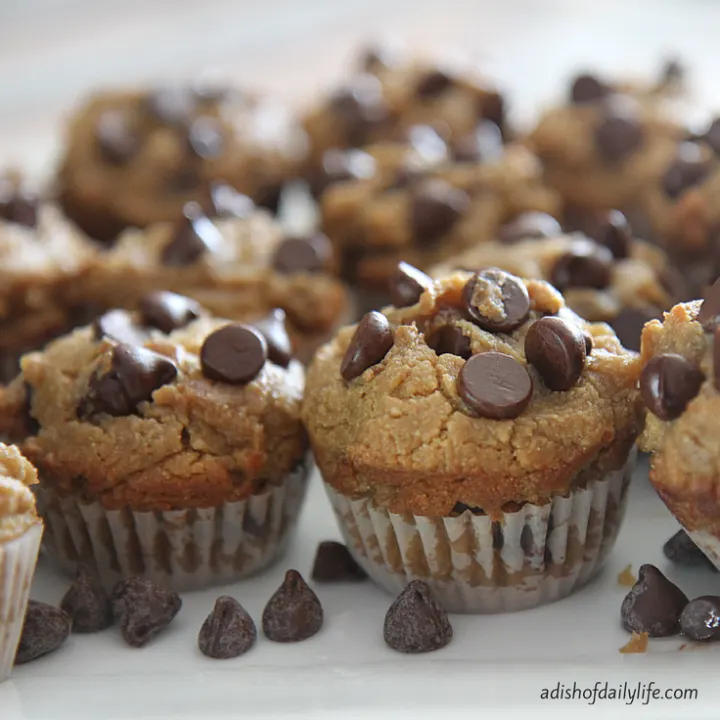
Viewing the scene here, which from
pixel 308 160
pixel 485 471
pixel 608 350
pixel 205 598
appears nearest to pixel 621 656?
pixel 485 471

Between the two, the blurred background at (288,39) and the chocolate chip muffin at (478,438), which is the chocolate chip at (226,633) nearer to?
the chocolate chip muffin at (478,438)

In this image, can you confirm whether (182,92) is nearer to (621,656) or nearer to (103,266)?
(103,266)

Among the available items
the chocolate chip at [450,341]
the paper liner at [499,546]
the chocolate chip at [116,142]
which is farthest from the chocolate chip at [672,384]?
the chocolate chip at [116,142]

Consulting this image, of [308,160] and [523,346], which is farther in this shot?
[308,160]

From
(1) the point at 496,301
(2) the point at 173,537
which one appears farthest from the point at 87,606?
(1) the point at 496,301

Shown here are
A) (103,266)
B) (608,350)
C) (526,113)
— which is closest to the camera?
(608,350)

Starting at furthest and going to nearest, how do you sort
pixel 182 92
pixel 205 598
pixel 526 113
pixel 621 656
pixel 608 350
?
pixel 526 113 < pixel 182 92 < pixel 205 598 < pixel 608 350 < pixel 621 656

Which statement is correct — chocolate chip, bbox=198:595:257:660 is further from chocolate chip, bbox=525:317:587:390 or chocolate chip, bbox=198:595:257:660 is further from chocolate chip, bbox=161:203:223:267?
chocolate chip, bbox=161:203:223:267
